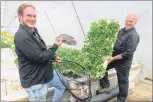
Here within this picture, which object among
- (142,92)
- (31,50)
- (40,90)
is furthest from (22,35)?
(142,92)

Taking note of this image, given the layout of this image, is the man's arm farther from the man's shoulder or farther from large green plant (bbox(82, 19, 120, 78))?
the man's shoulder

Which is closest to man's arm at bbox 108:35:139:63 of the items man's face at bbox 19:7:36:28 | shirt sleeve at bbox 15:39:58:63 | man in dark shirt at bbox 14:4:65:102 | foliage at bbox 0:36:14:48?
man in dark shirt at bbox 14:4:65:102

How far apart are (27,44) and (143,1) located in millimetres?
5254

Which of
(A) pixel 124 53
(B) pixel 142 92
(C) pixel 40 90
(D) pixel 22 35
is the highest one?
(D) pixel 22 35

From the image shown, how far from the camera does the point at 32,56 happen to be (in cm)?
277

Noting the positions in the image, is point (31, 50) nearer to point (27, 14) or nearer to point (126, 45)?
point (27, 14)

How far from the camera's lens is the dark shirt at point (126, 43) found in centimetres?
435

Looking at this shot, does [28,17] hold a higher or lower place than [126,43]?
higher

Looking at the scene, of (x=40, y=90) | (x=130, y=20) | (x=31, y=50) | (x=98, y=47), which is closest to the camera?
(x=31, y=50)

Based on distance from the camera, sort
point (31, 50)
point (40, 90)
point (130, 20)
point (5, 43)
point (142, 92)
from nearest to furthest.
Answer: point (31, 50), point (40, 90), point (130, 20), point (142, 92), point (5, 43)

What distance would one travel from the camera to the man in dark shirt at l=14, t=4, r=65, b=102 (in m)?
2.76

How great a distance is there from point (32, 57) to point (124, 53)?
6.69 ft

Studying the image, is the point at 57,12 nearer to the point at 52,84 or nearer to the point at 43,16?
the point at 43,16

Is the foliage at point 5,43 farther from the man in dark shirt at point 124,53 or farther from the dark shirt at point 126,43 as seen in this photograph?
the dark shirt at point 126,43
